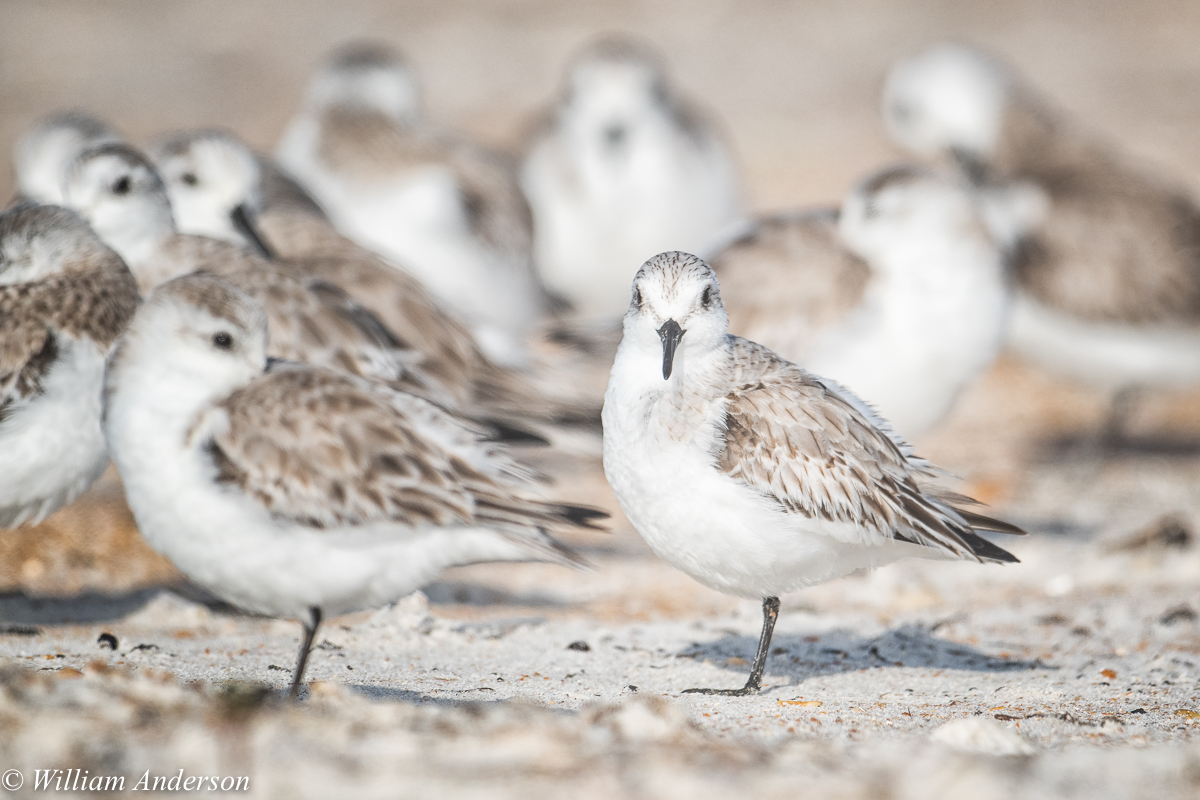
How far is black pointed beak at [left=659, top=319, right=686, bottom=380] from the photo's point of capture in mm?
4348

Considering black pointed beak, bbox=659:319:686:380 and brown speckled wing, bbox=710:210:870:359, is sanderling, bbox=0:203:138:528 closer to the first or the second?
black pointed beak, bbox=659:319:686:380

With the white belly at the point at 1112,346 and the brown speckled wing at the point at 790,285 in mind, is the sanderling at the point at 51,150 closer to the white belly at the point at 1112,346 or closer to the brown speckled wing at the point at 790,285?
the brown speckled wing at the point at 790,285

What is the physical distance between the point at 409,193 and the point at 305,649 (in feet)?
18.1

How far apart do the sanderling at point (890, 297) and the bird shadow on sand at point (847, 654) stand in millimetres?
1711

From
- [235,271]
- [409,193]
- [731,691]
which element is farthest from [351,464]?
[409,193]

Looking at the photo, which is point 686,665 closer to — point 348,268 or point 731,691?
point 731,691

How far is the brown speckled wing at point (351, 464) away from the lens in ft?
14.0

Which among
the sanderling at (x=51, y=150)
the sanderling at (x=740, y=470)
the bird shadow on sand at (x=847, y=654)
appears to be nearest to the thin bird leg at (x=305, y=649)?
the sanderling at (x=740, y=470)

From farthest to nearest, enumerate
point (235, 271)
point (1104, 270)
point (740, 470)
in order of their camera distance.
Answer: point (1104, 270) → point (235, 271) → point (740, 470)

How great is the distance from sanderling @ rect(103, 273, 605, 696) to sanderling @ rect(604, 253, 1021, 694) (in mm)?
363

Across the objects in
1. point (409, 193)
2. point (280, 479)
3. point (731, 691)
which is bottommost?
point (731, 691)

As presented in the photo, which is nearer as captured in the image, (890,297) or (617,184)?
(890,297)

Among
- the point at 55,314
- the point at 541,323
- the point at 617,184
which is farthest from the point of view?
the point at 617,184

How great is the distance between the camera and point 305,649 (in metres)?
4.27
